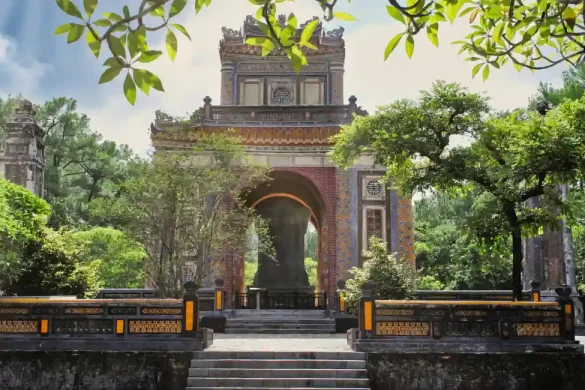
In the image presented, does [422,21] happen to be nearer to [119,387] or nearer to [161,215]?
[119,387]

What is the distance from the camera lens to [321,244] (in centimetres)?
2100

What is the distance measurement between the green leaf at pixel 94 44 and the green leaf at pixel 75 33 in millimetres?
103

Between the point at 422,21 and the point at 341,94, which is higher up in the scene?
the point at 341,94

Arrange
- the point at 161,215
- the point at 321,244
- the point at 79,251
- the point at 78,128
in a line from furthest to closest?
the point at 78,128, the point at 321,244, the point at 79,251, the point at 161,215

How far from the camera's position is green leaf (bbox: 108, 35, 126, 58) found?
3.12 metres

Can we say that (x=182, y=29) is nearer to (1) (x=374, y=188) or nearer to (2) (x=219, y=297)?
(2) (x=219, y=297)

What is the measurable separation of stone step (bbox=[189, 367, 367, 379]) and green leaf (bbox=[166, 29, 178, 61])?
7611 millimetres

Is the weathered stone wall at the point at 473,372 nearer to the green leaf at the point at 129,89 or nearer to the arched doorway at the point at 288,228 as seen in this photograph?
the green leaf at the point at 129,89

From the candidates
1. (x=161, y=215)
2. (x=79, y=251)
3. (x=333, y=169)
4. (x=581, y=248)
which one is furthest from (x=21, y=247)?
(x=581, y=248)

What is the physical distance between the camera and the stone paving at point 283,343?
36.5 ft

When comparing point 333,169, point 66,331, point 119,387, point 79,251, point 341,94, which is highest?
point 341,94

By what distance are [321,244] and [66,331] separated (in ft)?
37.4

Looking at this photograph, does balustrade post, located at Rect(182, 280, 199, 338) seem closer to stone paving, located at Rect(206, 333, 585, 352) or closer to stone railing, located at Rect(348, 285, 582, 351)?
stone paving, located at Rect(206, 333, 585, 352)

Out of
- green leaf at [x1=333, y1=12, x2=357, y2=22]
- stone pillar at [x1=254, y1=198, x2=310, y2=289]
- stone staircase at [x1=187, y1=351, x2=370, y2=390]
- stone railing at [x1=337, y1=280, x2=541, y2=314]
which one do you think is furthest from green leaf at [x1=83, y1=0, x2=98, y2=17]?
stone pillar at [x1=254, y1=198, x2=310, y2=289]
